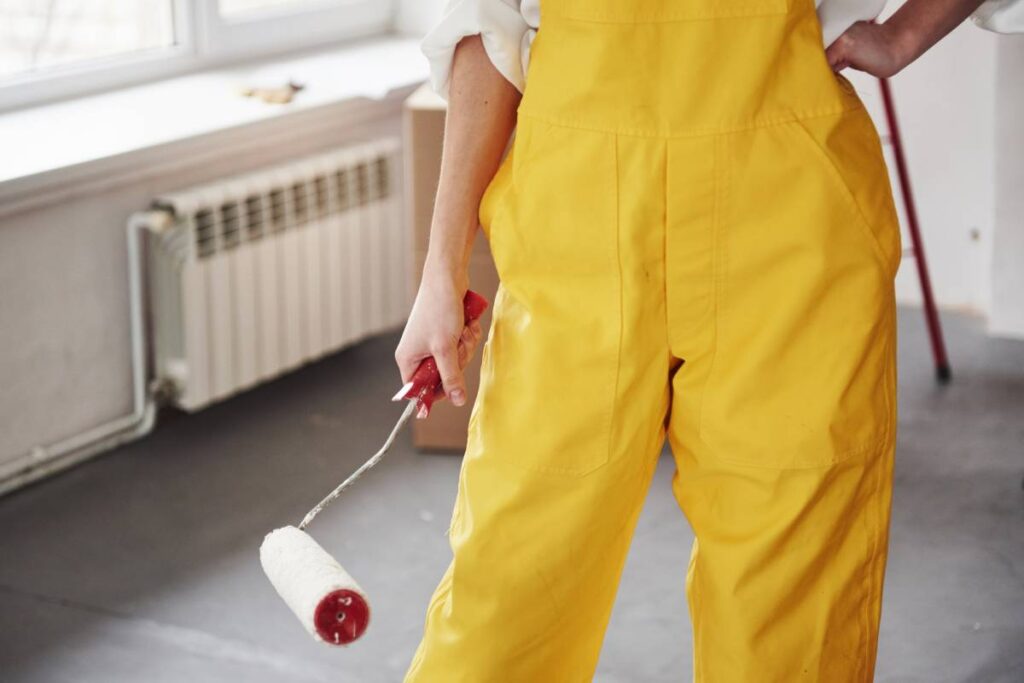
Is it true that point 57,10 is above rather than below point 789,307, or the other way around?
below

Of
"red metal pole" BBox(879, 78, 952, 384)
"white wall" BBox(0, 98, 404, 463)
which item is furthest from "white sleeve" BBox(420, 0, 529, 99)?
Answer: "red metal pole" BBox(879, 78, 952, 384)

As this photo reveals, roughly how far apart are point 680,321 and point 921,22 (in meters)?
0.44

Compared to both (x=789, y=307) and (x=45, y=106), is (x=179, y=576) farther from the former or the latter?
(x=789, y=307)

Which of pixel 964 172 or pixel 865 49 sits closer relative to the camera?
pixel 865 49

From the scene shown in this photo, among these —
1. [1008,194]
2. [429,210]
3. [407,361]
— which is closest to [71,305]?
[429,210]

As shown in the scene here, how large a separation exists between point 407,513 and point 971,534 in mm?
1189

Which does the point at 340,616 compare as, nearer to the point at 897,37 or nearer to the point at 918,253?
the point at 897,37

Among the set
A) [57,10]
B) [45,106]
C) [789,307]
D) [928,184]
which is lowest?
[928,184]

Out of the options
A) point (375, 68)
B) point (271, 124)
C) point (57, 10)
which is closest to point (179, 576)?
point (271, 124)

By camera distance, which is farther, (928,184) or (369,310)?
(928,184)

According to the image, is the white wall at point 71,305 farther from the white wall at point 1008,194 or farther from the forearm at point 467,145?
the white wall at point 1008,194

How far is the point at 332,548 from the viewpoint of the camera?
2863 millimetres

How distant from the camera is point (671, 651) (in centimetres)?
248

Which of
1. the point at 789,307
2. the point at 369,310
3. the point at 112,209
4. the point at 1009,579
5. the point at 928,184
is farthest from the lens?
the point at 928,184
